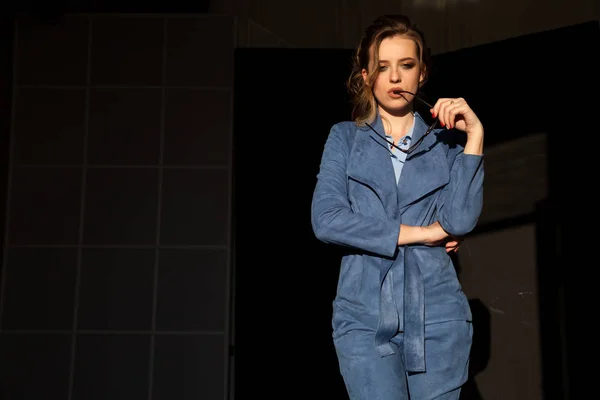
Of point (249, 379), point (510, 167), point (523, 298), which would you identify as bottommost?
point (249, 379)

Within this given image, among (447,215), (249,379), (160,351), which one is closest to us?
(447,215)

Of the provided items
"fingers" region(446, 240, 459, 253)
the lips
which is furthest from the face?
"fingers" region(446, 240, 459, 253)

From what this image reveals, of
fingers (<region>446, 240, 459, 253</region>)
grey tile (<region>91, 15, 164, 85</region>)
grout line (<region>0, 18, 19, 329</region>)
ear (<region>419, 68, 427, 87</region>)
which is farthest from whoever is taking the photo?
grey tile (<region>91, 15, 164, 85</region>)

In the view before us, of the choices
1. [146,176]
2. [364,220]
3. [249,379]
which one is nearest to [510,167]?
[249,379]

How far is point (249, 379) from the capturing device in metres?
3.28

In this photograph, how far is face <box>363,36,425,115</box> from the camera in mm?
1779

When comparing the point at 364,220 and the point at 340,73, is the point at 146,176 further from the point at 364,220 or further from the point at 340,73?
the point at 364,220

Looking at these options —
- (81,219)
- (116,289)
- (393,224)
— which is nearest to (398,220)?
(393,224)

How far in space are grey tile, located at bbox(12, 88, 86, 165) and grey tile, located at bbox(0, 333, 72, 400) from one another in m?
0.84

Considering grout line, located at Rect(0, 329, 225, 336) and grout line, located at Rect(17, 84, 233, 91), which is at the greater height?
grout line, located at Rect(17, 84, 233, 91)

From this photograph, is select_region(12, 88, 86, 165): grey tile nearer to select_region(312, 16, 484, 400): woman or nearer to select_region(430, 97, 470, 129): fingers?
select_region(312, 16, 484, 400): woman

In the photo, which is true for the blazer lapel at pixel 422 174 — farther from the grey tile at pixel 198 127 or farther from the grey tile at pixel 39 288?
the grey tile at pixel 39 288

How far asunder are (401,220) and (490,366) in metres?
1.82

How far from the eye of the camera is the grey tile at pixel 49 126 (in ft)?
12.7
